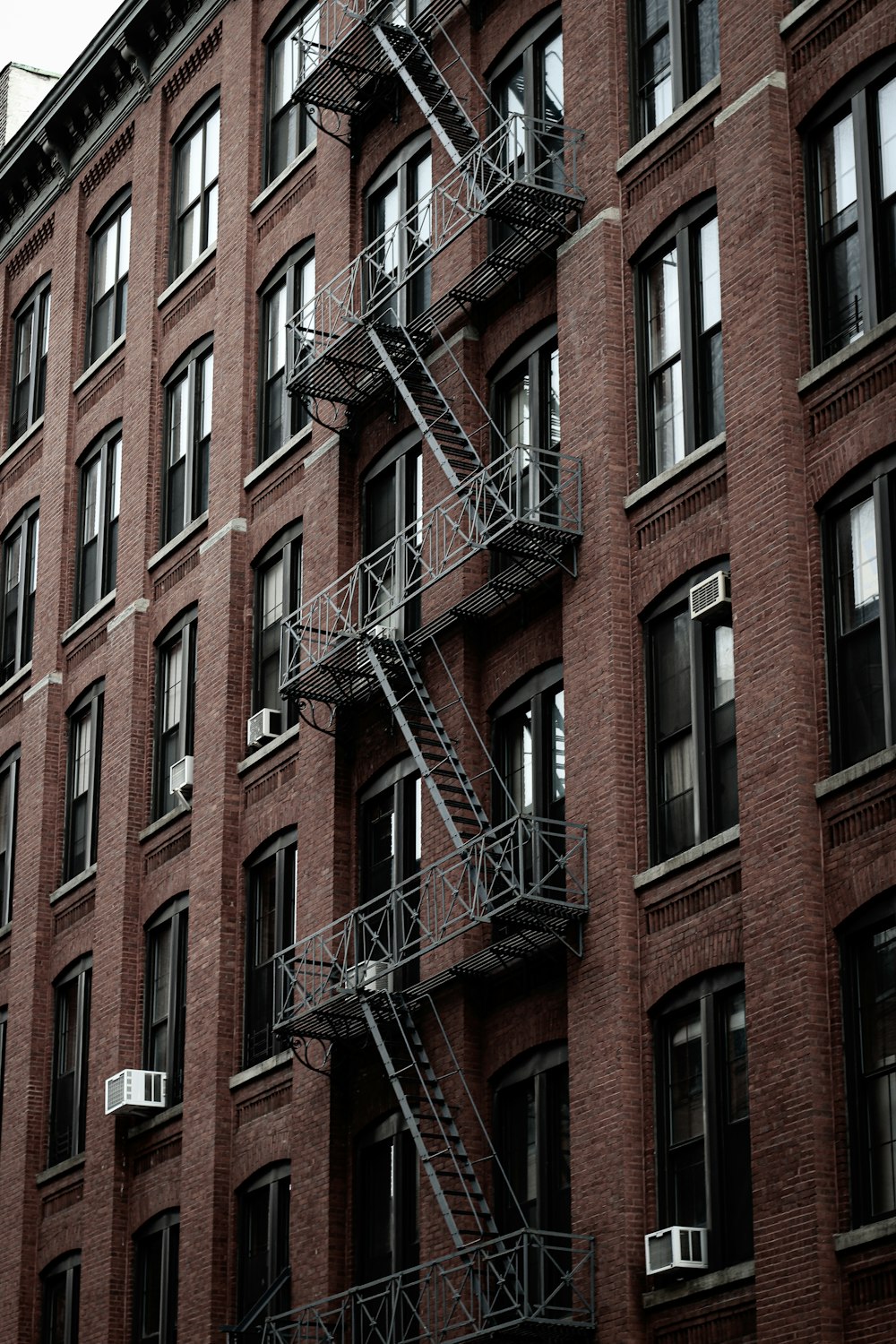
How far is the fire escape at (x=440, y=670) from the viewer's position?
2659cm

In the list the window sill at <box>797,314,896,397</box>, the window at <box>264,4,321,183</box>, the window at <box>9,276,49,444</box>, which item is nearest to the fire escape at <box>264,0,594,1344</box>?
the window at <box>264,4,321,183</box>

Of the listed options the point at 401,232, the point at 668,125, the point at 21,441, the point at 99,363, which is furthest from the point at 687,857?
the point at 21,441

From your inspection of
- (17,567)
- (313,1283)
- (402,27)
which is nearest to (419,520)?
(402,27)

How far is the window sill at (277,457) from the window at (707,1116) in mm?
12797

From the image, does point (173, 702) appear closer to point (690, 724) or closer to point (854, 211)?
point (690, 724)

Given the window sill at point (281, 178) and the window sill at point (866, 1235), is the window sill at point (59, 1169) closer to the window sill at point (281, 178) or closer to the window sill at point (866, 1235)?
the window sill at point (281, 178)

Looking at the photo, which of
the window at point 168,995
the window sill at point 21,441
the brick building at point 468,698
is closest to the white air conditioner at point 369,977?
the brick building at point 468,698

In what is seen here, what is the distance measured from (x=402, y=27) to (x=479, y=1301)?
17348mm

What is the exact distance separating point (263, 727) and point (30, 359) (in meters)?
15.1

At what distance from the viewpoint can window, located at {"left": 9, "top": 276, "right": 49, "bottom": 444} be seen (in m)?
46.0

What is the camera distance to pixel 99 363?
42.5m

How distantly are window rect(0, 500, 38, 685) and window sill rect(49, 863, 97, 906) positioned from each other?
5233 mm

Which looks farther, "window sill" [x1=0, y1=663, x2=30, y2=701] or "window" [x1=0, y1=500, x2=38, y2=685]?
"window" [x1=0, y1=500, x2=38, y2=685]

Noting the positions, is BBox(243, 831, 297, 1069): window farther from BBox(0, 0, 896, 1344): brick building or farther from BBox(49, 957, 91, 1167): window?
BBox(49, 957, 91, 1167): window
